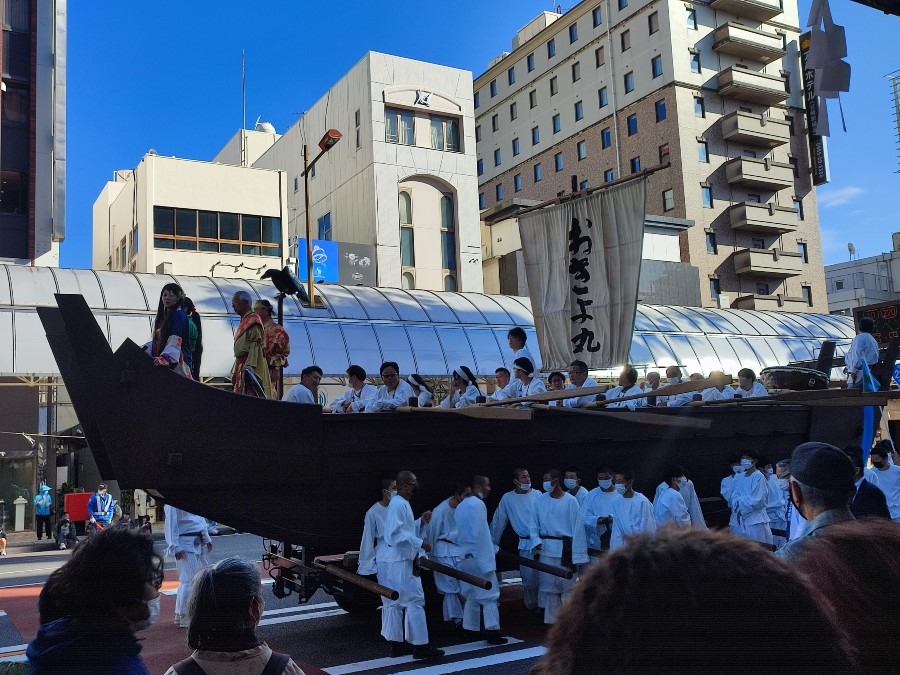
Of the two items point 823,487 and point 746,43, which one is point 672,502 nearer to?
point 823,487

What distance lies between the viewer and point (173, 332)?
7.38 m

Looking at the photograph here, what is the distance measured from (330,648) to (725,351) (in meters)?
21.6

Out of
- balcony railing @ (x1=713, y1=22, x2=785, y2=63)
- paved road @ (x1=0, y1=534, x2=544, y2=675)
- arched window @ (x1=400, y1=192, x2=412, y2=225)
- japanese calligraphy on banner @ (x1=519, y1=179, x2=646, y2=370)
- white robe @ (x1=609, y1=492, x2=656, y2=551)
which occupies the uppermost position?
balcony railing @ (x1=713, y1=22, x2=785, y2=63)

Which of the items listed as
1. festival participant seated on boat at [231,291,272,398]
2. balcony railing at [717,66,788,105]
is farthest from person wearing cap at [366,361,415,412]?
balcony railing at [717,66,788,105]

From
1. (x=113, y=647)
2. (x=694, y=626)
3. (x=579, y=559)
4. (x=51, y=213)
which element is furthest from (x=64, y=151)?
(x=694, y=626)

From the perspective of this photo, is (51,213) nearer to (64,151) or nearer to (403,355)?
(64,151)

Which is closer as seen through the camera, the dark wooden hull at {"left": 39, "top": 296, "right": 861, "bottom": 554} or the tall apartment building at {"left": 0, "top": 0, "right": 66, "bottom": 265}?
the dark wooden hull at {"left": 39, "top": 296, "right": 861, "bottom": 554}

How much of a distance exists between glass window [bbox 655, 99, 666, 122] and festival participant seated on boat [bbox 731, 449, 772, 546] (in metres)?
32.8

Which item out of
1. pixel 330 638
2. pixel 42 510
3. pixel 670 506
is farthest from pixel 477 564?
pixel 42 510

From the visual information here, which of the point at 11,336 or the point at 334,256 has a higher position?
the point at 334,256

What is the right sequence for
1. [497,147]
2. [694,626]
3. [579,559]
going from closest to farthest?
[694,626]
[579,559]
[497,147]

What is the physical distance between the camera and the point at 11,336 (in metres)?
17.6

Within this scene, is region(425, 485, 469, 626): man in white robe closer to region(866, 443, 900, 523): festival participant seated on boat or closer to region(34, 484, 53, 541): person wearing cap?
region(866, 443, 900, 523): festival participant seated on boat

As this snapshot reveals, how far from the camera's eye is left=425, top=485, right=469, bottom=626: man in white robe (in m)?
7.65
